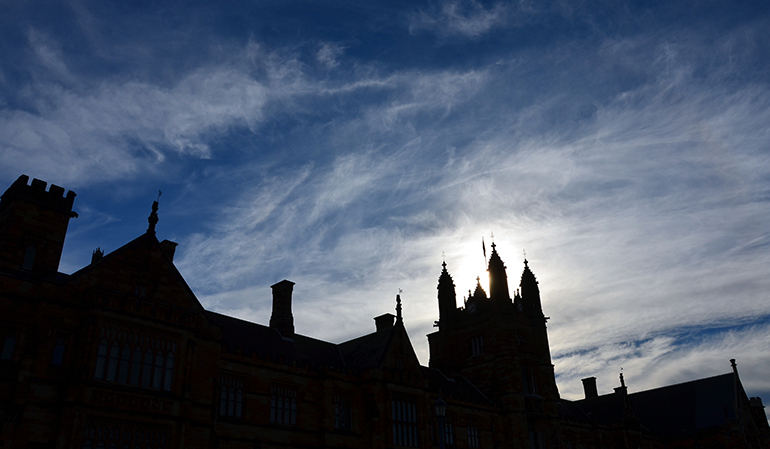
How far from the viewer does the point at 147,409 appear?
78.2 feet

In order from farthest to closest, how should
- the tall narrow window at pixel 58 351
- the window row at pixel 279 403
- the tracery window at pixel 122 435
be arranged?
the window row at pixel 279 403, the tall narrow window at pixel 58 351, the tracery window at pixel 122 435

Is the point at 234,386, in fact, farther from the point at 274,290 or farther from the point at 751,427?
the point at 751,427

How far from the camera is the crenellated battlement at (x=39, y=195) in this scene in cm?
2486

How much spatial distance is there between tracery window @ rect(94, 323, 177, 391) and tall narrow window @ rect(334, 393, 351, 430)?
10.8 m

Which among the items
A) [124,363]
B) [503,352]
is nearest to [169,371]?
[124,363]

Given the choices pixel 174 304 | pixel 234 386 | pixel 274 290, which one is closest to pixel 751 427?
pixel 274 290

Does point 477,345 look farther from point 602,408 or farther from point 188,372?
point 188,372

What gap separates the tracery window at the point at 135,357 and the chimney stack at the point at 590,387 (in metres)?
62.0

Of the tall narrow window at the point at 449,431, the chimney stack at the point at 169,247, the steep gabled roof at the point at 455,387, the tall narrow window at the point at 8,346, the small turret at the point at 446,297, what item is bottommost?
the tall narrow window at the point at 449,431

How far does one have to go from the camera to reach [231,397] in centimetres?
2888

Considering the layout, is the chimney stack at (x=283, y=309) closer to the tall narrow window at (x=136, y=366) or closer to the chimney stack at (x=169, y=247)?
the chimney stack at (x=169, y=247)

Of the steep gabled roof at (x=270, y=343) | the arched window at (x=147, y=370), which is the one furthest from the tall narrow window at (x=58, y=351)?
the steep gabled roof at (x=270, y=343)

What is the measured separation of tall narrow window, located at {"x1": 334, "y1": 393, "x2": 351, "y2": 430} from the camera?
108 feet

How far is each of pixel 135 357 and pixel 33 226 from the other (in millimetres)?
6941
